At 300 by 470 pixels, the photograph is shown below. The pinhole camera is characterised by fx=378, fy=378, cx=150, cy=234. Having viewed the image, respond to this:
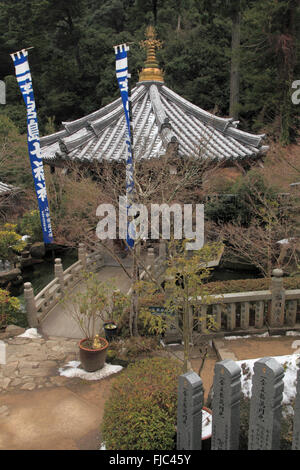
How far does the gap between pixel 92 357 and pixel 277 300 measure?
4.32 metres

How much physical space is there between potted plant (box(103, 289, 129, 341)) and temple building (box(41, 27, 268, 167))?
429cm

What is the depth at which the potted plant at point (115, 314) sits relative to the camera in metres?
8.61

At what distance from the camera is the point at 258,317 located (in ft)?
28.7

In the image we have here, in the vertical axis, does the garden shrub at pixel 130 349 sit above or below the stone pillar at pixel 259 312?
below

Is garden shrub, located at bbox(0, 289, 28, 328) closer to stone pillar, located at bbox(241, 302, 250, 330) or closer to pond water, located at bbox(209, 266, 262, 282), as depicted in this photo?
stone pillar, located at bbox(241, 302, 250, 330)

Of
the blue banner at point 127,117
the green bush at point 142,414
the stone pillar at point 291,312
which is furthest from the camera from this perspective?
the stone pillar at point 291,312

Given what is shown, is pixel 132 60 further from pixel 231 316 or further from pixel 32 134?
pixel 231 316

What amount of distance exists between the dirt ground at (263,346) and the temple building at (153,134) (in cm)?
568

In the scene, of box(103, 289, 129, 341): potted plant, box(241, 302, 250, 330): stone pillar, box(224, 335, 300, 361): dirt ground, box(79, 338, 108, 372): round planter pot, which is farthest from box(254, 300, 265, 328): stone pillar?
box(79, 338, 108, 372): round planter pot

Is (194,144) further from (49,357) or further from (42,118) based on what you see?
(42,118)

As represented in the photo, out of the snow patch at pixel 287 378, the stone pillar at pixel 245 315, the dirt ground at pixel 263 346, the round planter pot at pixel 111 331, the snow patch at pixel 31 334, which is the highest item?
the snow patch at pixel 287 378

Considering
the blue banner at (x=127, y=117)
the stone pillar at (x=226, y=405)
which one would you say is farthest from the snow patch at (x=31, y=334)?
the stone pillar at (x=226, y=405)

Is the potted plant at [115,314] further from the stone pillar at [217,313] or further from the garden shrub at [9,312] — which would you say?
the garden shrub at [9,312]

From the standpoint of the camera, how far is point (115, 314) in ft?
30.0
